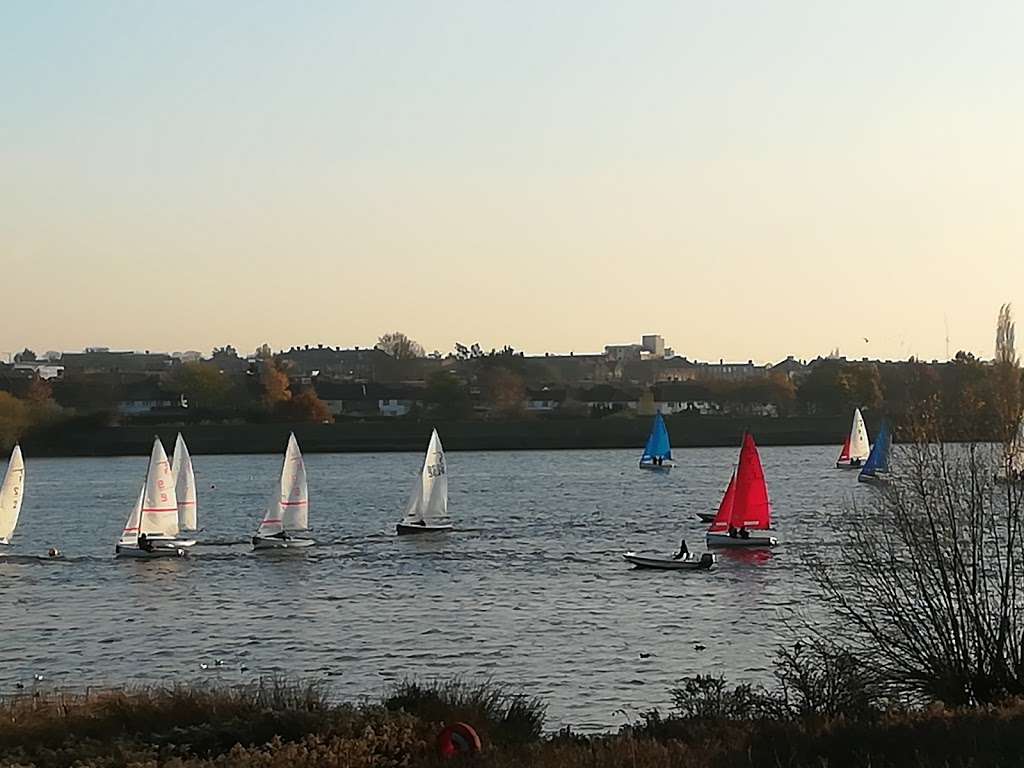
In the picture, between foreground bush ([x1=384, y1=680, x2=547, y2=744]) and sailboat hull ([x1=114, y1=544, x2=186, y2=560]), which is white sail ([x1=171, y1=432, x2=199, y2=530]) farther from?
foreground bush ([x1=384, y1=680, x2=547, y2=744])

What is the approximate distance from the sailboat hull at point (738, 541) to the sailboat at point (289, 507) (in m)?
13.5

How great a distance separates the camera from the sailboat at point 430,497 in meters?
59.9

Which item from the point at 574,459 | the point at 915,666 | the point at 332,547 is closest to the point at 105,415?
the point at 574,459

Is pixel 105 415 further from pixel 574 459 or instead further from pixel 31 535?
pixel 31 535

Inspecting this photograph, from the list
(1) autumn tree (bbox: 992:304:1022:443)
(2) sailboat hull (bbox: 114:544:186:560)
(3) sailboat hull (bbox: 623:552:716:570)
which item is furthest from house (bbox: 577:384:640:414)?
(1) autumn tree (bbox: 992:304:1022:443)

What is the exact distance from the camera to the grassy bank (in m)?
14.8

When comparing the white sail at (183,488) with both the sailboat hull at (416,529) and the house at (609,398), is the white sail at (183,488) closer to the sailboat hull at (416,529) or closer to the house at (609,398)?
the sailboat hull at (416,529)

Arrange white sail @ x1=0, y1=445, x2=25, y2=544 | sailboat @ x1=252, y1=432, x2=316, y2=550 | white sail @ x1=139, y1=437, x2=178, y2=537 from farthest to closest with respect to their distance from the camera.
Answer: sailboat @ x1=252, y1=432, x2=316, y2=550
white sail @ x1=0, y1=445, x2=25, y2=544
white sail @ x1=139, y1=437, x2=178, y2=537

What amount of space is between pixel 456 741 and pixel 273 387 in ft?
448

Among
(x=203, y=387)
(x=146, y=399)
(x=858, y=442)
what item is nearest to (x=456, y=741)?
(x=858, y=442)

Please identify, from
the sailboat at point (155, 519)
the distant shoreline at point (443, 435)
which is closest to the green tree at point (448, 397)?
the distant shoreline at point (443, 435)

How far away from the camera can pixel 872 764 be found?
14500mm

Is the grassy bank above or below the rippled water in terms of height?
above

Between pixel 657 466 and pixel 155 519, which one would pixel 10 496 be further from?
pixel 657 466
